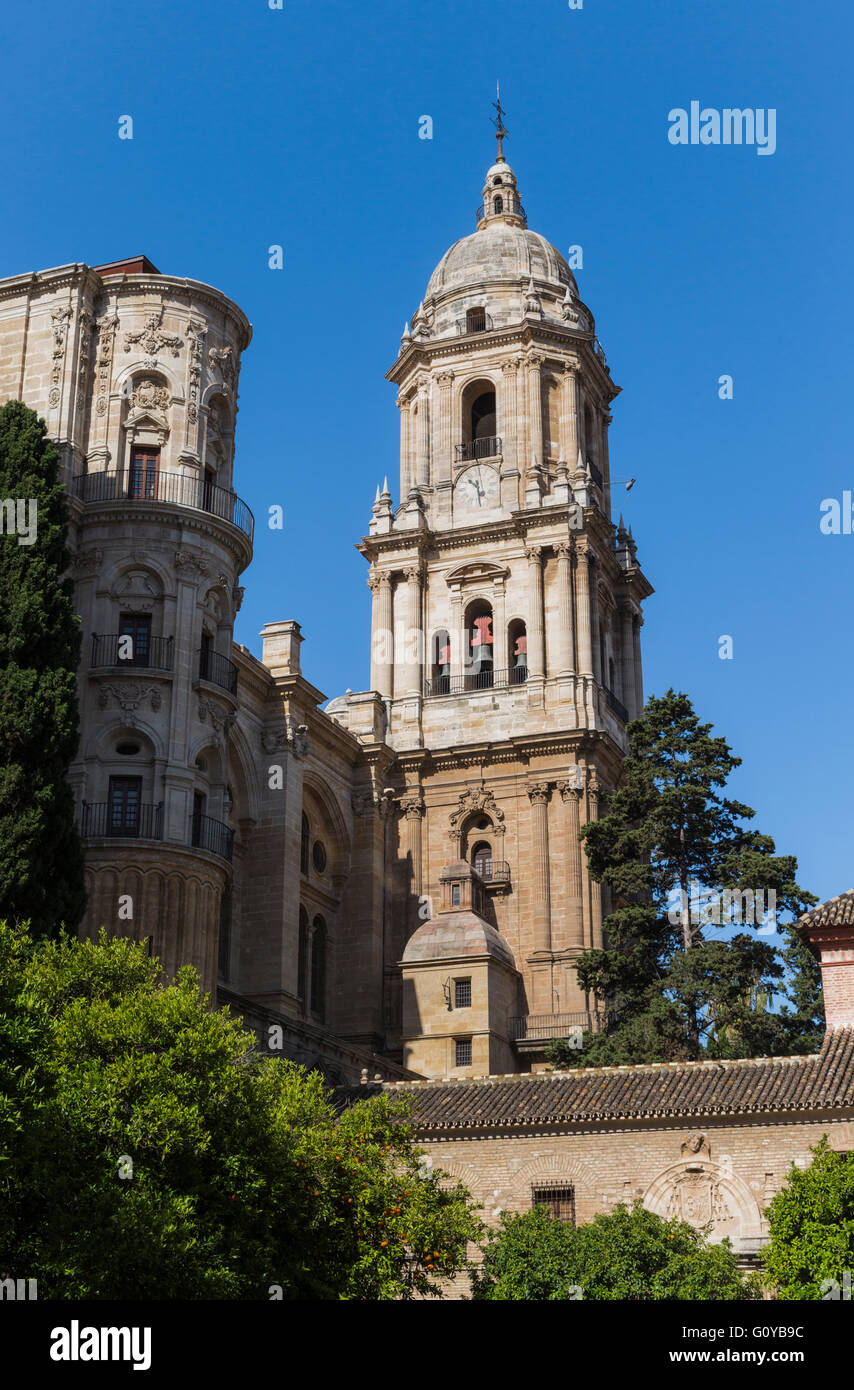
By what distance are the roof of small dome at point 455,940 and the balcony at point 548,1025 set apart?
6.02 feet

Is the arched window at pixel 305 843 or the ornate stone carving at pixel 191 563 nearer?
the ornate stone carving at pixel 191 563

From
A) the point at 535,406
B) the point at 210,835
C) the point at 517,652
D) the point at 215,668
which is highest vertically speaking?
the point at 535,406

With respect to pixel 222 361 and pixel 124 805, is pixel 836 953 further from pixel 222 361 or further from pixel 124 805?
pixel 222 361

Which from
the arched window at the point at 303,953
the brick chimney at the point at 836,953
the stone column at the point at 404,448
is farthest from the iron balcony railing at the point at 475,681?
the brick chimney at the point at 836,953

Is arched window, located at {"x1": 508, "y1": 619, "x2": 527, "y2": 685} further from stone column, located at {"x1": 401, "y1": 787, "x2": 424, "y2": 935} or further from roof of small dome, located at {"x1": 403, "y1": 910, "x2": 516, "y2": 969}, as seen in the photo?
roof of small dome, located at {"x1": 403, "y1": 910, "x2": 516, "y2": 969}

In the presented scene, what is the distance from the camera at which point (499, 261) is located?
228 feet

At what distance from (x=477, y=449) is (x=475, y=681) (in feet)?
31.3

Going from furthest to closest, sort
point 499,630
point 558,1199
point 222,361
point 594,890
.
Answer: point 499,630
point 594,890
point 222,361
point 558,1199

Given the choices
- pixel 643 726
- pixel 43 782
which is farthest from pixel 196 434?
pixel 643 726

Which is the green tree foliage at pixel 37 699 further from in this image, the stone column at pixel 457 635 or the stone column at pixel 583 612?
the stone column at pixel 457 635

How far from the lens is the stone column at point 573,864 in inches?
2159

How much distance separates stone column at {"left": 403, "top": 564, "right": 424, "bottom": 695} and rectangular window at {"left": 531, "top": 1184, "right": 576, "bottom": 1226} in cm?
2996

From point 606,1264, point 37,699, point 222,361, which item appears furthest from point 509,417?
point 606,1264
